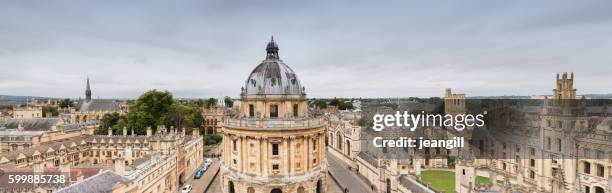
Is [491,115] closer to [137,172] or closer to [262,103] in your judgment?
[262,103]

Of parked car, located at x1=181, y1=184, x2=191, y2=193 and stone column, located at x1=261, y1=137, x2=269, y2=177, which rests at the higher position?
stone column, located at x1=261, y1=137, x2=269, y2=177

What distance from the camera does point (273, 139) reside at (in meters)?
30.1

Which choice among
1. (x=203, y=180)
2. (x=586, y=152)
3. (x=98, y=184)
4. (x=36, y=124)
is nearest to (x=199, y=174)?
(x=203, y=180)

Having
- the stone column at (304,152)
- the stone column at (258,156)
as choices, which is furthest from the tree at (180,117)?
the stone column at (304,152)

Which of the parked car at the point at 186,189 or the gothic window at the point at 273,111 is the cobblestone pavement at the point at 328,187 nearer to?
the parked car at the point at 186,189

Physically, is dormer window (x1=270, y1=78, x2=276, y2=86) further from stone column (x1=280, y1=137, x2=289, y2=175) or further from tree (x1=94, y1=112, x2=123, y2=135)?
tree (x1=94, y1=112, x2=123, y2=135)

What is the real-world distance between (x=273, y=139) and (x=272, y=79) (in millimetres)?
5314

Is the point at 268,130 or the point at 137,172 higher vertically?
the point at 268,130

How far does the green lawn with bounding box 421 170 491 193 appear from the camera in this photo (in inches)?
1378

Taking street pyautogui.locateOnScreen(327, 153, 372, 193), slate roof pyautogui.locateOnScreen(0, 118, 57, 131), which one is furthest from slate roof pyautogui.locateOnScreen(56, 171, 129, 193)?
slate roof pyautogui.locateOnScreen(0, 118, 57, 131)

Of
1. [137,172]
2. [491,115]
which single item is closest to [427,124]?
[491,115]

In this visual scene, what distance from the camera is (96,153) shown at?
152ft

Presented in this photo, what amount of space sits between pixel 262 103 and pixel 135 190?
11.9 m

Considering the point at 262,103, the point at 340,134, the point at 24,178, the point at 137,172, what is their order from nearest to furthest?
the point at 24,178 → the point at 137,172 → the point at 262,103 → the point at 340,134
